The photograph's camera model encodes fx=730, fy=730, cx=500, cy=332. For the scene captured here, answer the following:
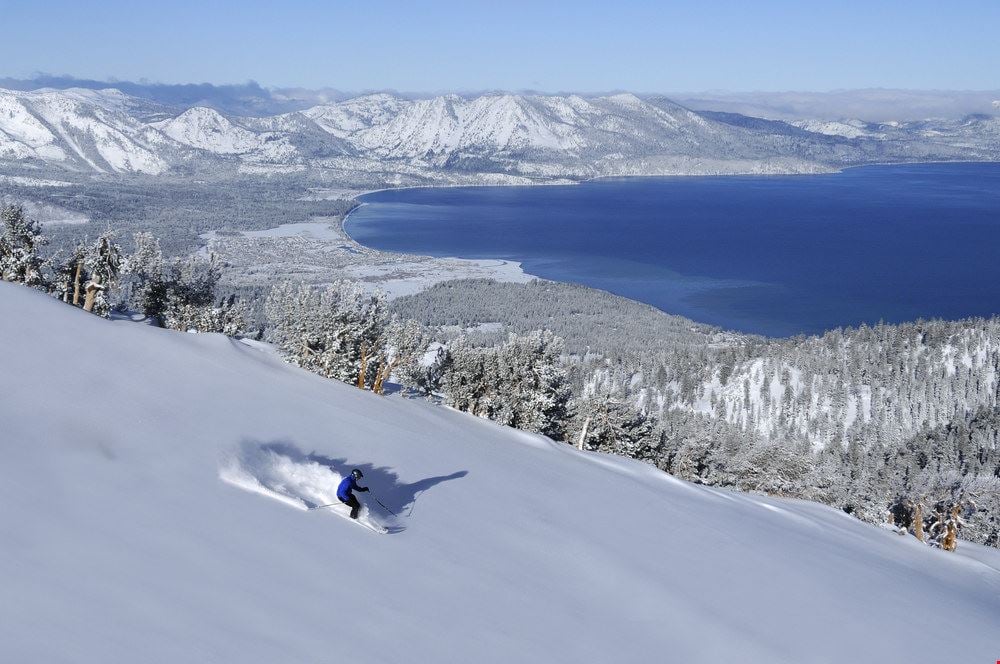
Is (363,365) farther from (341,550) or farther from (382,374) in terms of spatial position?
(341,550)

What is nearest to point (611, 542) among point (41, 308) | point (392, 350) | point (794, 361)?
point (41, 308)

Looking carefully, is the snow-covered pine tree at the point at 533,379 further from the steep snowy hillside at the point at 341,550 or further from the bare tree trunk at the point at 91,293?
the bare tree trunk at the point at 91,293

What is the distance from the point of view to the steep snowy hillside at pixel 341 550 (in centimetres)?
958

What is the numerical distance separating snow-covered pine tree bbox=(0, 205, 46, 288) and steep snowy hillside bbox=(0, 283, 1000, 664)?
70.4 feet

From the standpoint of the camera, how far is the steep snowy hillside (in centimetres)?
958

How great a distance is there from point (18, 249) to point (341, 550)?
129 feet

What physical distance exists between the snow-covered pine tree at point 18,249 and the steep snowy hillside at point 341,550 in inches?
845

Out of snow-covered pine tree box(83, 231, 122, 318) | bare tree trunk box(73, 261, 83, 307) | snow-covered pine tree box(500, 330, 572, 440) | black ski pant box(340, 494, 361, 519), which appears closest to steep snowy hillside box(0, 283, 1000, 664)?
black ski pant box(340, 494, 361, 519)

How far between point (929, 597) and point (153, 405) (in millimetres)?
19605

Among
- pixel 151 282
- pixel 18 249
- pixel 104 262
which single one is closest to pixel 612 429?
pixel 151 282

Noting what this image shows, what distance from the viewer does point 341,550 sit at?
12539 millimetres

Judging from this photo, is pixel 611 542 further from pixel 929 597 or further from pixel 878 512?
pixel 878 512

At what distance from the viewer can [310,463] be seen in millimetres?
16109

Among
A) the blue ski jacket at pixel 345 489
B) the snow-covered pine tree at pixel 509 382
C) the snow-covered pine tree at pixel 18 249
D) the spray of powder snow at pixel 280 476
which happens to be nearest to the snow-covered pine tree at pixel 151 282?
the snow-covered pine tree at pixel 18 249
